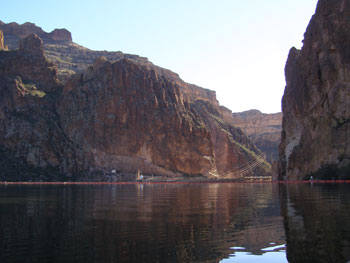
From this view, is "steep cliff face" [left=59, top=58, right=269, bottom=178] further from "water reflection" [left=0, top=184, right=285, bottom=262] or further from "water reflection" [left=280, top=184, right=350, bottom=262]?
"water reflection" [left=280, top=184, right=350, bottom=262]

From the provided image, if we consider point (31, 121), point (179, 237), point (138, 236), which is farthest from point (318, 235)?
point (31, 121)

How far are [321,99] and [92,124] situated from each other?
86349 millimetres

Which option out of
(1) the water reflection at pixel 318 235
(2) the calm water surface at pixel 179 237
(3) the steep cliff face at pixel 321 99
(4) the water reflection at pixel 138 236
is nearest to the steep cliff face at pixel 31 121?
(3) the steep cliff face at pixel 321 99

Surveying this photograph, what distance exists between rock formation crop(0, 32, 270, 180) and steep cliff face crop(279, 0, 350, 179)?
5570cm

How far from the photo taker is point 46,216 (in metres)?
25.8

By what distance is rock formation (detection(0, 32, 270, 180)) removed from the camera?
134375mm

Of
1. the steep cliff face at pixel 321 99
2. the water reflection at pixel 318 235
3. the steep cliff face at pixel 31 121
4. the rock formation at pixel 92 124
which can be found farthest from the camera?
the rock formation at pixel 92 124

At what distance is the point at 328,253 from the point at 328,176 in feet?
225

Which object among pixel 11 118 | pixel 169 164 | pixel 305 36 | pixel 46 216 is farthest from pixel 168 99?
pixel 46 216

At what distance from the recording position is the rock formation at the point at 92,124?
134 meters

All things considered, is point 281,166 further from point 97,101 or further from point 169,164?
point 97,101

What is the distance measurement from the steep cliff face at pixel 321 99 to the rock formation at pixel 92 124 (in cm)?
5570

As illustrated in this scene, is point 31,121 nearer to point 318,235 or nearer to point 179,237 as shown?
point 179,237

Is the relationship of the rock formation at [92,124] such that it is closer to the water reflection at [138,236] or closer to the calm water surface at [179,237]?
the water reflection at [138,236]
